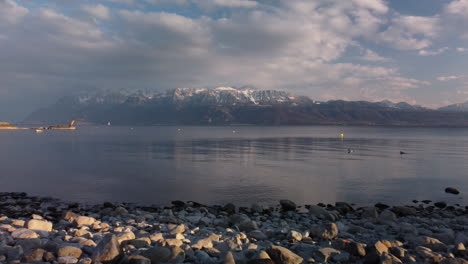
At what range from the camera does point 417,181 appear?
35844 millimetres

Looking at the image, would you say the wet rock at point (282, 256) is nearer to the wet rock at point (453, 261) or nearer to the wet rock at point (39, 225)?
the wet rock at point (453, 261)

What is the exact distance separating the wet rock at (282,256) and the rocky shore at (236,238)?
32 millimetres

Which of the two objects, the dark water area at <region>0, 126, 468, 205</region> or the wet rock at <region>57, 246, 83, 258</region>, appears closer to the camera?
the wet rock at <region>57, 246, 83, 258</region>

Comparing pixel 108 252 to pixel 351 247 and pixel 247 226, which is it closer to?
pixel 247 226

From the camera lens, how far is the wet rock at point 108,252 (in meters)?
10.6

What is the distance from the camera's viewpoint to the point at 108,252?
35.3ft

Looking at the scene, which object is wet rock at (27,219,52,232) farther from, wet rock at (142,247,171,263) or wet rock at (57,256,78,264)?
wet rock at (142,247,171,263)

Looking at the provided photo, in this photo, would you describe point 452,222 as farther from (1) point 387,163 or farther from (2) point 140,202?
(1) point 387,163

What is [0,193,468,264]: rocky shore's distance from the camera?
11.0m

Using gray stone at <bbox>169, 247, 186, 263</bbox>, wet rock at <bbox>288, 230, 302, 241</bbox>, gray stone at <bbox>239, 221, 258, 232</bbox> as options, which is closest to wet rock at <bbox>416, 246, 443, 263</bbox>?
wet rock at <bbox>288, 230, 302, 241</bbox>

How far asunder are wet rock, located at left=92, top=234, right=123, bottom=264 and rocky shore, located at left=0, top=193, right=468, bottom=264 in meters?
0.03

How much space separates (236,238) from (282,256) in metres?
3.08

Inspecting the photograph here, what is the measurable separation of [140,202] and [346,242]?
58.7 feet

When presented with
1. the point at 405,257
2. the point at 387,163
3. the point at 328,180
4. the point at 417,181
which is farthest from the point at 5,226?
the point at 387,163
